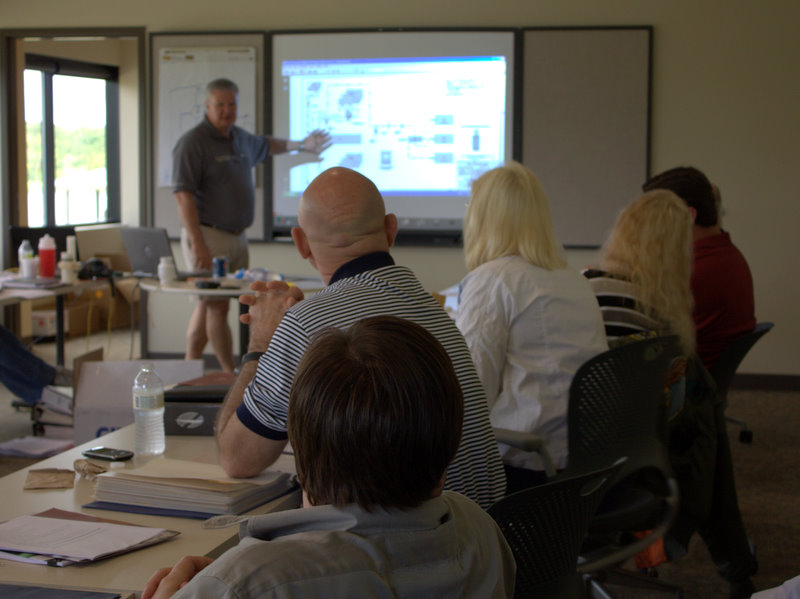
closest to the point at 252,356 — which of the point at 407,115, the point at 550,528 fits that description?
the point at 550,528

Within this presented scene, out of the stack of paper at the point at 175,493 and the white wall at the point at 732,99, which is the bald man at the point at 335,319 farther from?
the white wall at the point at 732,99

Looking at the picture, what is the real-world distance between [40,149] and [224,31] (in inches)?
105

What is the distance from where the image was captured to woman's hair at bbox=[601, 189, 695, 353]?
2623 millimetres

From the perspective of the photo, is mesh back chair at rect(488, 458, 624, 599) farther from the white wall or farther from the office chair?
the white wall

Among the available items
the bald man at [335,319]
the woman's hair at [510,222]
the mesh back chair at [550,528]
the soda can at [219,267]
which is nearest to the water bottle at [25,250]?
the soda can at [219,267]

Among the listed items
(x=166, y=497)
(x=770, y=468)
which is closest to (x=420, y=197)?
(x=770, y=468)

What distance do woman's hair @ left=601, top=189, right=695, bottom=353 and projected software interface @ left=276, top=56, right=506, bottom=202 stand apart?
3153 mm

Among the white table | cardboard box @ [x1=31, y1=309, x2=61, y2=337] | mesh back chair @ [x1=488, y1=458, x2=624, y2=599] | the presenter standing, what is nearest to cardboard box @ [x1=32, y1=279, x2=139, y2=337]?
cardboard box @ [x1=31, y1=309, x2=61, y2=337]

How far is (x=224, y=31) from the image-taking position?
605 centimetres

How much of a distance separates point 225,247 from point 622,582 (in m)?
3.54

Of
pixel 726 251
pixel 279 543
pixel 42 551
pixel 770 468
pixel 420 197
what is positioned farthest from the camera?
pixel 420 197

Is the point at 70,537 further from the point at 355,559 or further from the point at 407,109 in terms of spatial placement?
the point at 407,109

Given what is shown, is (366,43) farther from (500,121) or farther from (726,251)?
(726,251)

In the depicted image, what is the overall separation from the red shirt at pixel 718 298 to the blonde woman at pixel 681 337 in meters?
0.39
